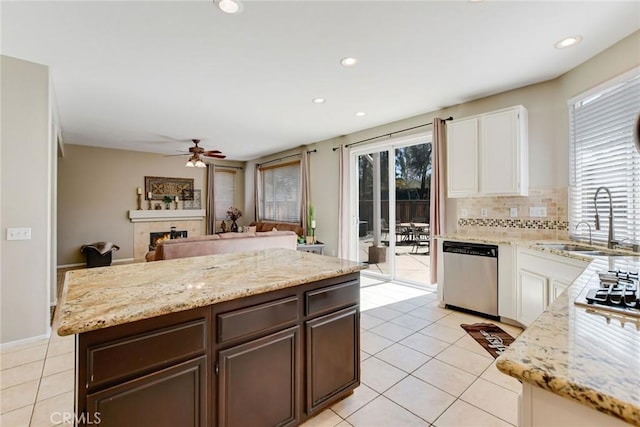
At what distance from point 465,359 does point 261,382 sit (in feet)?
6.11

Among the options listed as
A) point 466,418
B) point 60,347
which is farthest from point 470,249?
point 60,347

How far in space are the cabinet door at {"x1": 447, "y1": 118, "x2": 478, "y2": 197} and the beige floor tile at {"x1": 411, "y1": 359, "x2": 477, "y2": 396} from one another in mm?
2120

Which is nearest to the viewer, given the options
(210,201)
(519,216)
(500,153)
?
(500,153)

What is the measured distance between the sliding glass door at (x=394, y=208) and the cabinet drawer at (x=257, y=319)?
140 inches

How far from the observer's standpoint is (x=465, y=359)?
253cm

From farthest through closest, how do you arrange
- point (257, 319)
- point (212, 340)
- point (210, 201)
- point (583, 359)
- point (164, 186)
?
point (210, 201), point (164, 186), point (257, 319), point (212, 340), point (583, 359)

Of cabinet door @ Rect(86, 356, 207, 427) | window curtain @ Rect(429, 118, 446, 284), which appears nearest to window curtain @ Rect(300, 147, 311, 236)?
window curtain @ Rect(429, 118, 446, 284)

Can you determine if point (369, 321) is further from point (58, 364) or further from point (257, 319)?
point (58, 364)

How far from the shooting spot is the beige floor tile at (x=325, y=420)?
179 cm

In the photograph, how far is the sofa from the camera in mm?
3756

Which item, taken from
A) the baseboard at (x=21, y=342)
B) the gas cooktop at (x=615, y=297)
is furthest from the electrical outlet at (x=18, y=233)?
the gas cooktop at (x=615, y=297)

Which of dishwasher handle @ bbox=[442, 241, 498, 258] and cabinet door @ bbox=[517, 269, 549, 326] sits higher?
dishwasher handle @ bbox=[442, 241, 498, 258]

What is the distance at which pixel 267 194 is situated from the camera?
825 centimetres

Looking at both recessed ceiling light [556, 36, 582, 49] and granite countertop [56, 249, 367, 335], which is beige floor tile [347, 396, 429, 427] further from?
recessed ceiling light [556, 36, 582, 49]
